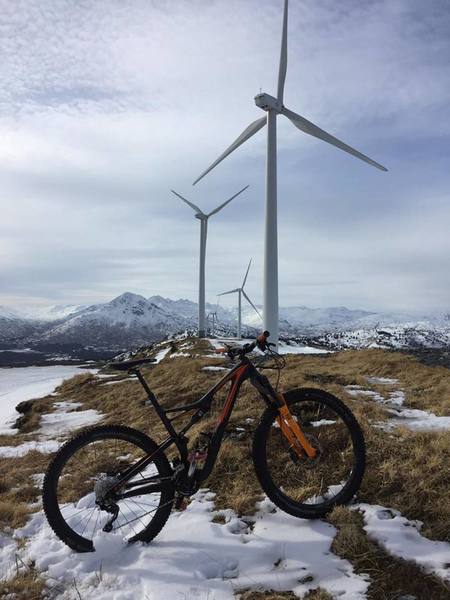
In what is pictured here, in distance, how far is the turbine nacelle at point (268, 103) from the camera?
31.1 m

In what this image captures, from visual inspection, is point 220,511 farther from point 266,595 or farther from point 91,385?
point 91,385

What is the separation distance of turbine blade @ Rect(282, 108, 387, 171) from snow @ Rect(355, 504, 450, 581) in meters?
29.9

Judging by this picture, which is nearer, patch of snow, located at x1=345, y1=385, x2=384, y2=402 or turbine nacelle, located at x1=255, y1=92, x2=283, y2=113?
patch of snow, located at x1=345, y1=385, x2=384, y2=402

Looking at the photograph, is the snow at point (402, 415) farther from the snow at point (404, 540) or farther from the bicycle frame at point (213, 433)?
the bicycle frame at point (213, 433)

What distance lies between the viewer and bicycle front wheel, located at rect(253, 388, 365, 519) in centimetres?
530

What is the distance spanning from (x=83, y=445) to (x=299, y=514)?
2.67m

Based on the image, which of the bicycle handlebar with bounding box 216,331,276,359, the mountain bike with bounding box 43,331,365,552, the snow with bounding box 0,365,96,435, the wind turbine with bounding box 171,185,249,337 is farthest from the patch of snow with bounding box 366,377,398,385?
the wind turbine with bounding box 171,185,249,337

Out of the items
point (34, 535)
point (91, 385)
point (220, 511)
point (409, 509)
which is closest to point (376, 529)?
point (409, 509)

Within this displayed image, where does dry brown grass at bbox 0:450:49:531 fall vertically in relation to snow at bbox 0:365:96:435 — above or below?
above

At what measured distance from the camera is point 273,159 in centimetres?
3012

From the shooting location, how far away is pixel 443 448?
6.46 meters

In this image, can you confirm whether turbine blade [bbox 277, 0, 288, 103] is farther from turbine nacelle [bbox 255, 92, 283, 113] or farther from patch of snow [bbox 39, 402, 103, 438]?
patch of snow [bbox 39, 402, 103, 438]

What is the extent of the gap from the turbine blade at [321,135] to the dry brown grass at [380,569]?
30.2m

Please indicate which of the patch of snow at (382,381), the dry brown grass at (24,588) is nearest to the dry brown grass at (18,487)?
the dry brown grass at (24,588)
